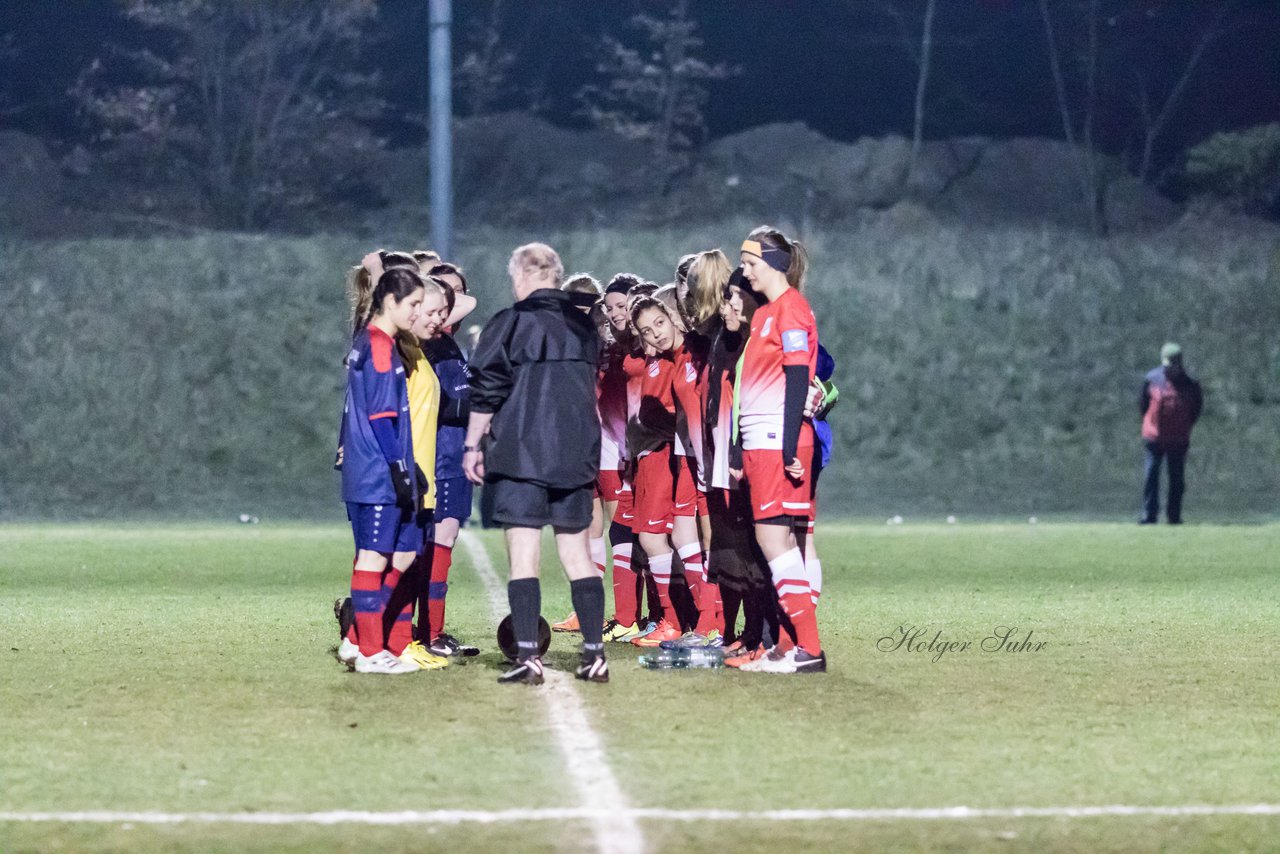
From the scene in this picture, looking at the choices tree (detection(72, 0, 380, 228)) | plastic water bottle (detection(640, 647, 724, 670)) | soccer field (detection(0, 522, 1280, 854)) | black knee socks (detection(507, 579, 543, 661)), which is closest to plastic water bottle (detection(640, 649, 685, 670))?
plastic water bottle (detection(640, 647, 724, 670))

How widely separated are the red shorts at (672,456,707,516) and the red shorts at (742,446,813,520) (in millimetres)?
1135

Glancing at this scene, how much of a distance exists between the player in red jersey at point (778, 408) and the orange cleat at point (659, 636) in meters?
1.46

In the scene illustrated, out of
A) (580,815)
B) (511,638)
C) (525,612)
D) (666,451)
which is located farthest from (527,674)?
(580,815)

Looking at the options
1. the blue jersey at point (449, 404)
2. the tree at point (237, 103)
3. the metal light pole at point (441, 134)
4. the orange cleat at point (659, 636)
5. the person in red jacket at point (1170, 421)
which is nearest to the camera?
the blue jersey at point (449, 404)

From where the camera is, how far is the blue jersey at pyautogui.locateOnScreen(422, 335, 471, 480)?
30.0 feet

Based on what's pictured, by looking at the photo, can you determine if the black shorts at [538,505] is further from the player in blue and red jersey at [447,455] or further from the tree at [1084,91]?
the tree at [1084,91]

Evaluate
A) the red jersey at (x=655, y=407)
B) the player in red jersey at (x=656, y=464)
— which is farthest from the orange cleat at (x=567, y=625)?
the red jersey at (x=655, y=407)

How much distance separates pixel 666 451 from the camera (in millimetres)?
9734

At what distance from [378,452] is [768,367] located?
180 cm

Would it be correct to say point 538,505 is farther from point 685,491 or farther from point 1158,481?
point 1158,481

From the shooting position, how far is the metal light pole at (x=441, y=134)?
65.2 feet

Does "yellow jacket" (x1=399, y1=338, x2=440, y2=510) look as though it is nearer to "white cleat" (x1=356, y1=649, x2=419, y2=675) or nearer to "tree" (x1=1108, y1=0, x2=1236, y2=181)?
"white cleat" (x1=356, y1=649, x2=419, y2=675)

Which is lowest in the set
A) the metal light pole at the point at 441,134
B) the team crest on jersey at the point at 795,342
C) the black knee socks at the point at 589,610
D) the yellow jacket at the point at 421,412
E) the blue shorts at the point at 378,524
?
the black knee socks at the point at 589,610

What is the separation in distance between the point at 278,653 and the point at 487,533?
9.67 meters
